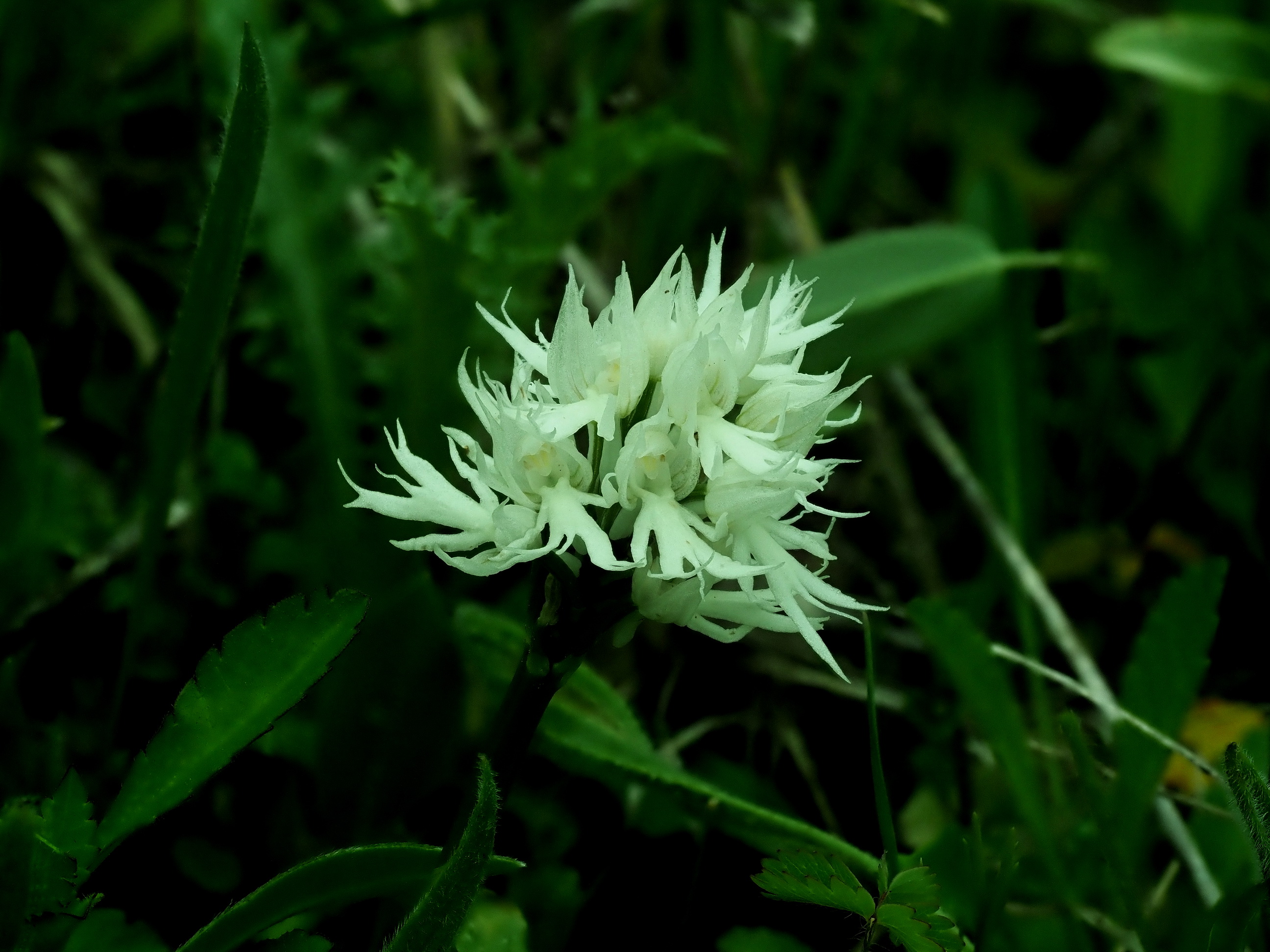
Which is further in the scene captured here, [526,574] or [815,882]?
[526,574]

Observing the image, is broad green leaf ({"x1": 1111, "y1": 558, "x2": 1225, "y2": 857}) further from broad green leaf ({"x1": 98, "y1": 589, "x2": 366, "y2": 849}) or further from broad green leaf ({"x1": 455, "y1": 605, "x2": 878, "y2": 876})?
A: broad green leaf ({"x1": 98, "y1": 589, "x2": 366, "y2": 849})

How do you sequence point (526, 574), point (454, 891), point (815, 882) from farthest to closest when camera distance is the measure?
point (526, 574) < point (815, 882) < point (454, 891)

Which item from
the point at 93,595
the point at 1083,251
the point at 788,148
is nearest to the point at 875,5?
the point at 788,148

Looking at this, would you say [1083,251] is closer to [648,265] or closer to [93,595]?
[648,265]

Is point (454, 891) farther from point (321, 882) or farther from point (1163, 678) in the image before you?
point (1163, 678)

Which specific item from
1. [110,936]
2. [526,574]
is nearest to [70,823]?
[110,936]

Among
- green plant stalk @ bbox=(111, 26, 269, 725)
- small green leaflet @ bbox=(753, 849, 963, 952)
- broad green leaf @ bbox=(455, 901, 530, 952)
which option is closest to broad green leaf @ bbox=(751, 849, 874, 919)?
small green leaflet @ bbox=(753, 849, 963, 952)

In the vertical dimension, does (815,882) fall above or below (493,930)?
above
